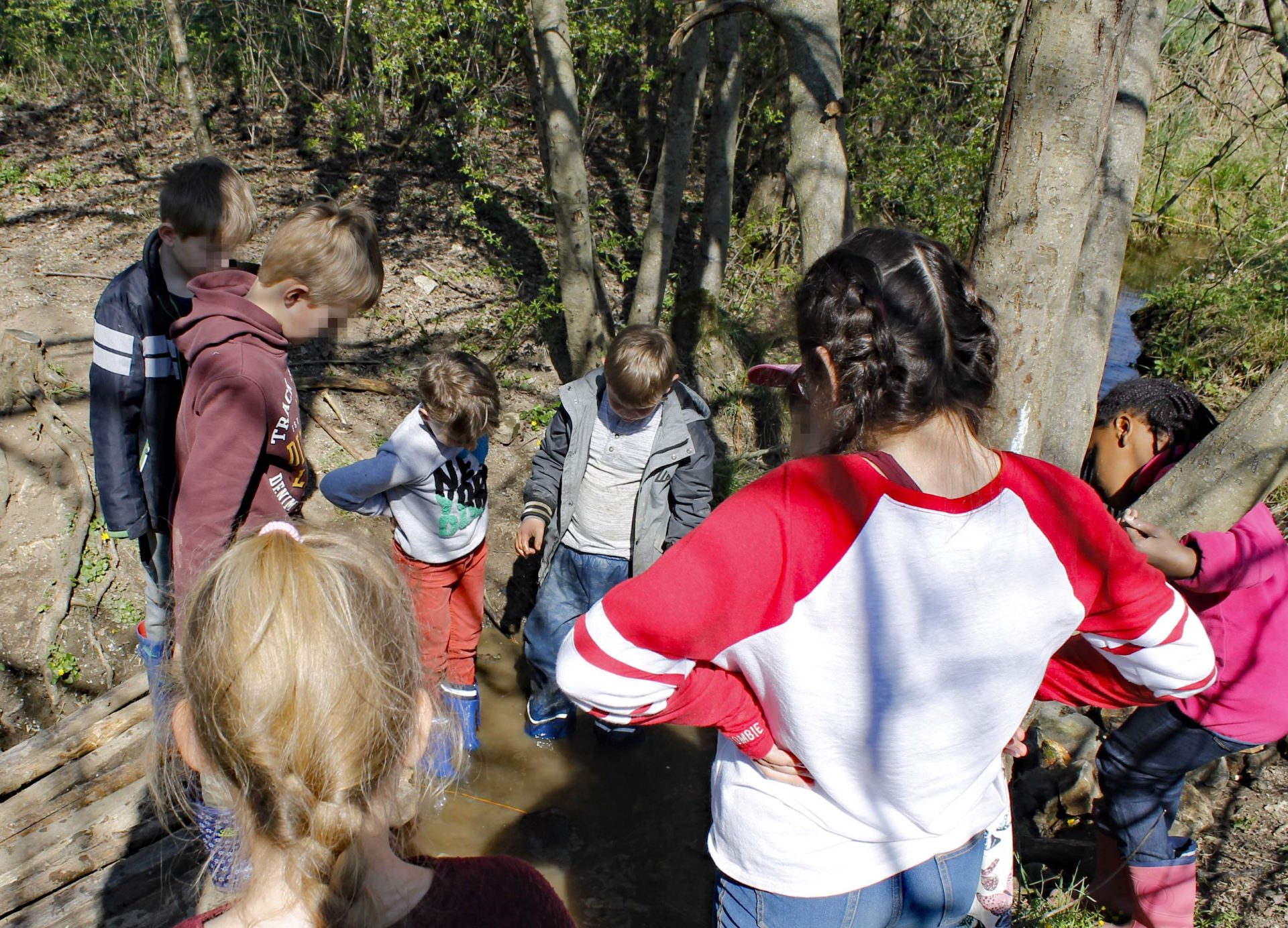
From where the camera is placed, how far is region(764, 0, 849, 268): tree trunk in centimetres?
269

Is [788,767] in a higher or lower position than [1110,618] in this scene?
lower

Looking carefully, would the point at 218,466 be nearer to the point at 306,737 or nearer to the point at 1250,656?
the point at 306,737

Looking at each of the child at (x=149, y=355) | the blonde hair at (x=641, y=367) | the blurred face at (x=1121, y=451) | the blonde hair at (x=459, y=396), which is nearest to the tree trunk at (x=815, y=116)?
the blonde hair at (x=641, y=367)

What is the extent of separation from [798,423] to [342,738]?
96cm

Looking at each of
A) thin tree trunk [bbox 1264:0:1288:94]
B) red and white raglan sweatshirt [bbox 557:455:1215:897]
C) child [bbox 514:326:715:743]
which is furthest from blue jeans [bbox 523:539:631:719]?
thin tree trunk [bbox 1264:0:1288:94]

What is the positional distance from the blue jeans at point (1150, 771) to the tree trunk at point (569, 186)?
13.5 feet

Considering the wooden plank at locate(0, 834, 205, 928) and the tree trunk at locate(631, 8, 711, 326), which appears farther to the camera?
the tree trunk at locate(631, 8, 711, 326)

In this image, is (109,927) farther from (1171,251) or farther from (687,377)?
(1171,251)

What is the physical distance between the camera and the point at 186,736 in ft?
3.98

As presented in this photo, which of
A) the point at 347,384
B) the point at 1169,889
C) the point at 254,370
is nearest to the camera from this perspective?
the point at 254,370

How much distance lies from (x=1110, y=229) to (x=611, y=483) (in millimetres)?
2066

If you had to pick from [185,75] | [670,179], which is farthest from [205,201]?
[185,75]

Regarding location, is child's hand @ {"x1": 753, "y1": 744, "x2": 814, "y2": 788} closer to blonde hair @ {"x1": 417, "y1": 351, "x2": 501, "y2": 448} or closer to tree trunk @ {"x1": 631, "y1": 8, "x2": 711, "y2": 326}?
blonde hair @ {"x1": 417, "y1": 351, "x2": 501, "y2": 448}

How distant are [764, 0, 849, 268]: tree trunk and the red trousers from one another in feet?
6.06
